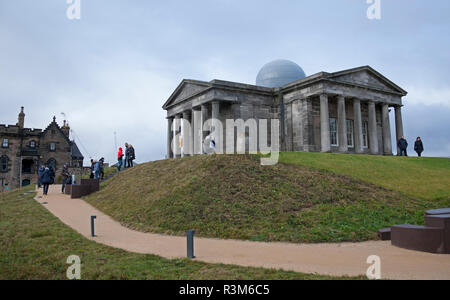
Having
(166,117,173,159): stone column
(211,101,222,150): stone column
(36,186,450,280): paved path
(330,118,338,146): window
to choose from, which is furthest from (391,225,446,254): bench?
(166,117,173,159): stone column

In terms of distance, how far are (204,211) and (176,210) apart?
126 centimetres

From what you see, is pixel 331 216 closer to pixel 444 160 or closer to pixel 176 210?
pixel 176 210

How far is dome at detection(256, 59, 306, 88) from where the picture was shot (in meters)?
39.7

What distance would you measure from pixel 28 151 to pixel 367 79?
5165 cm

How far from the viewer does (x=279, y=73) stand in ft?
132

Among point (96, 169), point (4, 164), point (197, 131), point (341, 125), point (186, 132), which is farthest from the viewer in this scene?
point (4, 164)

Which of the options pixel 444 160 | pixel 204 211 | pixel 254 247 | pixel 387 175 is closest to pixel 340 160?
pixel 387 175

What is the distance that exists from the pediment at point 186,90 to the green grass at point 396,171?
14776 mm

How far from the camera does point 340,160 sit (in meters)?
21.8

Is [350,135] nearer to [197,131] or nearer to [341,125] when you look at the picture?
[341,125]

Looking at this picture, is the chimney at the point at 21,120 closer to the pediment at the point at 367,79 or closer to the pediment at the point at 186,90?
the pediment at the point at 186,90

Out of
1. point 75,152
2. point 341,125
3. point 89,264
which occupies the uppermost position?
point 75,152

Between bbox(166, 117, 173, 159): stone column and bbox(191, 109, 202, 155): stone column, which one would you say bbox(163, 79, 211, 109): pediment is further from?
bbox(191, 109, 202, 155): stone column

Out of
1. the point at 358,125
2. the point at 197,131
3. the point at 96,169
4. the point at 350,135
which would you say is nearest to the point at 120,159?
the point at 96,169
